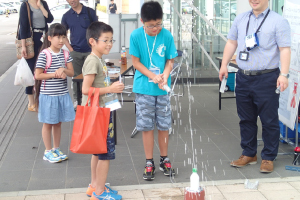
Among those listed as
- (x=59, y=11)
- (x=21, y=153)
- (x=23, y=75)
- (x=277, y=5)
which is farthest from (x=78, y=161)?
(x=59, y=11)

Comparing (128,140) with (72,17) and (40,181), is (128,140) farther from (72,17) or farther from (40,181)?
(72,17)

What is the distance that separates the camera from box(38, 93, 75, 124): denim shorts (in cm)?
488

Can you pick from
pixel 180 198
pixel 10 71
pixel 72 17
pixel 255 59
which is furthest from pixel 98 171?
pixel 10 71

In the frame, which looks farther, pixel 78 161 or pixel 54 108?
pixel 78 161

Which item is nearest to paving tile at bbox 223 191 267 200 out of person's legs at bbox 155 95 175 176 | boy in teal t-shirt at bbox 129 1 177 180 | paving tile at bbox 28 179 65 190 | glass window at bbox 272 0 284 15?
person's legs at bbox 155 95 175 176

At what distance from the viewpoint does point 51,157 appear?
503cm

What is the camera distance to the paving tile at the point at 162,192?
4.05m

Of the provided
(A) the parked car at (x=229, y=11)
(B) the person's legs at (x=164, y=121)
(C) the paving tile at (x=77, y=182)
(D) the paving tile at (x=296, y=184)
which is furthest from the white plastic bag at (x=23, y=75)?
(A) the parked car at (x=229, y=11)

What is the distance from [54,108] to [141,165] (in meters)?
1.18

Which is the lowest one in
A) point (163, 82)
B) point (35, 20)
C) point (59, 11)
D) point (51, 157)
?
point (51, 157)

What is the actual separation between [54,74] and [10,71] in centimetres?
885

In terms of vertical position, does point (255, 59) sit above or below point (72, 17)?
below

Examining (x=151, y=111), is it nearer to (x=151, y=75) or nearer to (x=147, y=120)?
(x=147, y=120)

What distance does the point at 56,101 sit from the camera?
490cm
